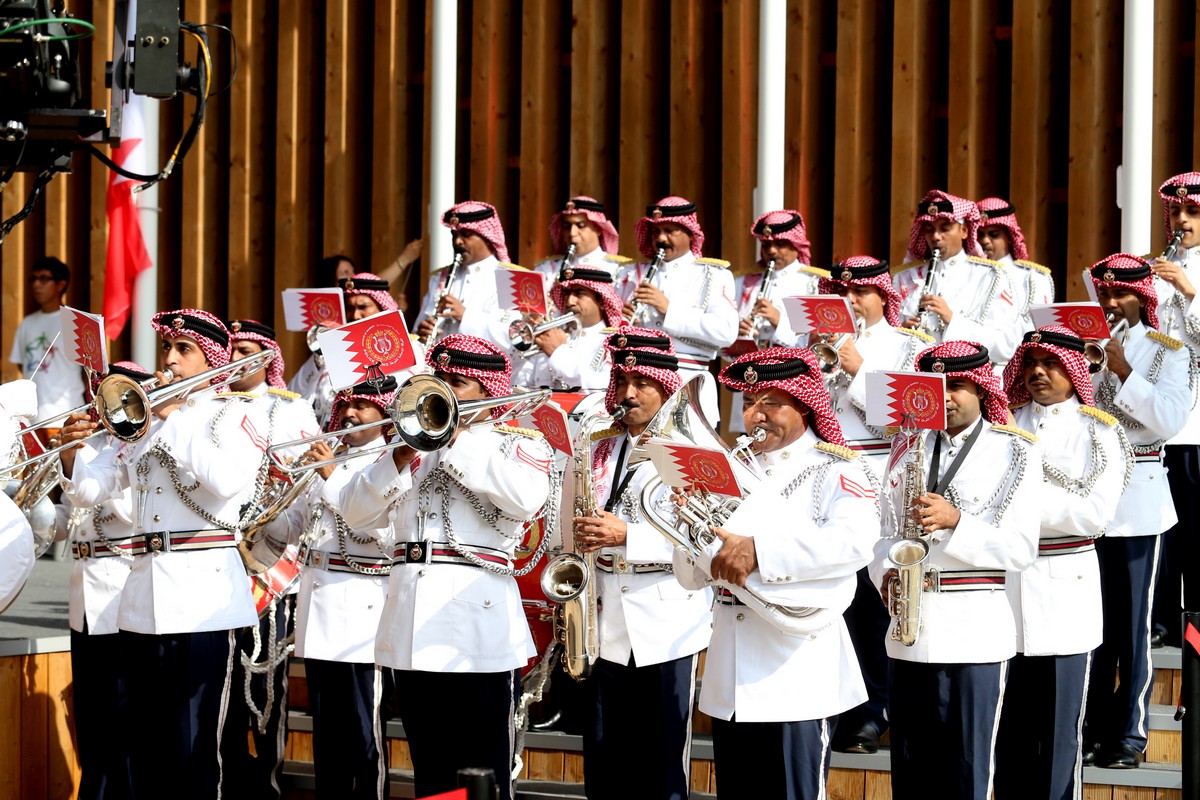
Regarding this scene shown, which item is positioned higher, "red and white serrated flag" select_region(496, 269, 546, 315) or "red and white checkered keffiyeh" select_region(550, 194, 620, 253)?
"red and white checkered keffiyeh" select_region(550, 194, 620, 253)

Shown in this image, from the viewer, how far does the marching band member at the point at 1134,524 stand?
18.9 feet

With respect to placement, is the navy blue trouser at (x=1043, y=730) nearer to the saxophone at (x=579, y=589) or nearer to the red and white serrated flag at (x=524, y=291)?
the saxophone at (x=579, y=589)

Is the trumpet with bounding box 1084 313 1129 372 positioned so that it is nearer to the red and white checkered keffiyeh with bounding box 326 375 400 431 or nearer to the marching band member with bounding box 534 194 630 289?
the red and white checkered keffiyeh with bounding box 326 375 400 431

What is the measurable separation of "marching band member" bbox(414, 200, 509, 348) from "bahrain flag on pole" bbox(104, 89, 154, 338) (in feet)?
7.94

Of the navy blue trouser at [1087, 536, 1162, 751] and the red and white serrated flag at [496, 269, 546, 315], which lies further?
the red and white serrated flag at [496, 269, 546, 315]

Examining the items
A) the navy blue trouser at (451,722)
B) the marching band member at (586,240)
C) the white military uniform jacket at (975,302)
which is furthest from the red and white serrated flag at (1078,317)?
the marching band member at (586,240)

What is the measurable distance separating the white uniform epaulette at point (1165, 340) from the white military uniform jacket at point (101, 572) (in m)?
3.63

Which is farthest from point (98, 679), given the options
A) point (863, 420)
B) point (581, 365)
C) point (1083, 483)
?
point (1083, 483)

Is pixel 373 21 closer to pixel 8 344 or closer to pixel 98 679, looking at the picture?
pixel 8 344

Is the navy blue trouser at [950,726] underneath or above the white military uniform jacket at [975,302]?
underneath

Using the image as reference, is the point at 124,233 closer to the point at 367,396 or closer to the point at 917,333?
the point at 367,396

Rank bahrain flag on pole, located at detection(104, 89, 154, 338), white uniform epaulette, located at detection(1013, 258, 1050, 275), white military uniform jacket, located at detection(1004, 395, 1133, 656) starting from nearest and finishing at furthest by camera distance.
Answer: white military uniform jacket, located at detection(1004, 395, 1133, 656)
white uniform epaulette, located at detection(1013, 258, 1050, 275)
bahrain flag on pole, located at detection(104, 89, 154, 338)

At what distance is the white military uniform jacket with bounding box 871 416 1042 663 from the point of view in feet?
16.0

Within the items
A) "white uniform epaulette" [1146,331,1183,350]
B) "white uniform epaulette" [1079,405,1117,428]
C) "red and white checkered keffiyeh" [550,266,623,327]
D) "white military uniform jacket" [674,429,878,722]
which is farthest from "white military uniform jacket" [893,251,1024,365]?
"white military uniform jacket" [674,429,878,722]
